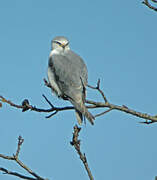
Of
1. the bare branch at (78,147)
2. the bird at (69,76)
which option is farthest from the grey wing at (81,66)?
the bare branch at (78,147)

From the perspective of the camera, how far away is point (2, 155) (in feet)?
12.1

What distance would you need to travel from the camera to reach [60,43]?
7.88 m

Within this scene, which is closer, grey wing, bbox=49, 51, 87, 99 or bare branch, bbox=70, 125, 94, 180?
bare branch, bbox=70, 125, 94, 180

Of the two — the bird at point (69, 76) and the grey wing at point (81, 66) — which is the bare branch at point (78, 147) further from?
the grey wing at point (81, 66)

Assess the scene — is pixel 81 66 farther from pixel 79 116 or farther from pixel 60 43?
pixel 60 43

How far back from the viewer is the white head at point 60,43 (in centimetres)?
773

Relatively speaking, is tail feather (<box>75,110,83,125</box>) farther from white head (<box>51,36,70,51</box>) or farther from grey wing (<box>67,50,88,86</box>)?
white head (<box>51,36,70,51</box>)

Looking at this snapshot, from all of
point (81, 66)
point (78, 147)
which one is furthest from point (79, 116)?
point (78, 147)

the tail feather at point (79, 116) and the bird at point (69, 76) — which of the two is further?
the bird at point (69, 76)

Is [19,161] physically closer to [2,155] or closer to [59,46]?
[2,155]

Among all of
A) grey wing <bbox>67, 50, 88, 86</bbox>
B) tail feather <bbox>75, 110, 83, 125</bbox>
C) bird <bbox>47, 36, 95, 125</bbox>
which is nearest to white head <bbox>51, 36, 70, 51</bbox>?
bird <bbox>47, 36, 95, 125</bbox>

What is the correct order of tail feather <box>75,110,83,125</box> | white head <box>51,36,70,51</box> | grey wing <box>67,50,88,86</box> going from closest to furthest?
1. tail feather <box>75,110,83,125</box>
2. grey wing <box>67,50,88,86</box>
3. white head <box>51,36,70,51</box>

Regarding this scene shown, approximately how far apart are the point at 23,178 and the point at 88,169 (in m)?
0.68

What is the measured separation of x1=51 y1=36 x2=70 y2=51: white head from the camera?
25.4ft
